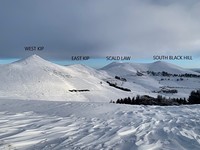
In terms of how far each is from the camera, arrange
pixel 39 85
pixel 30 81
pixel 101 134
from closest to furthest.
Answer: pixel 101 134 < pixel 39 85 < pixel 30 81

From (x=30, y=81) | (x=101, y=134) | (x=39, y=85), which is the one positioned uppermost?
(x=30, y=81)

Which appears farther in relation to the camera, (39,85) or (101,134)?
(39,85)

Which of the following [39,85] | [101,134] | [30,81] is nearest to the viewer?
[101,134]

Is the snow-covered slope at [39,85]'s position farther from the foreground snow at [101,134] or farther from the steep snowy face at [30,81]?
the foreground snow at [101,134]

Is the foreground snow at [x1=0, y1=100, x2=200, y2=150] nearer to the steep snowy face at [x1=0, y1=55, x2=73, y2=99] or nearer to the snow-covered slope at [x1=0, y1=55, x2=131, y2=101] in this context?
the snow-covered slope at [x1=0, y1=55, x2=131, y2=101]

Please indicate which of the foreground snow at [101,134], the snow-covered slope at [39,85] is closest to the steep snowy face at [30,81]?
the snow-covered slope at [39,85]

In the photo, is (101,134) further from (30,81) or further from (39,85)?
(30,81)

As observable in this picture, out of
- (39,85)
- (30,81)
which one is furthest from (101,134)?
(30,81)

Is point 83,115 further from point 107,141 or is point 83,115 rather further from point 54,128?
point 107,141

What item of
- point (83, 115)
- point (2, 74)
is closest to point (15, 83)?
point (2, 74)

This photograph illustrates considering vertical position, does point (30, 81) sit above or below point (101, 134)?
above

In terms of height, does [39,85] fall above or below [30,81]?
below
